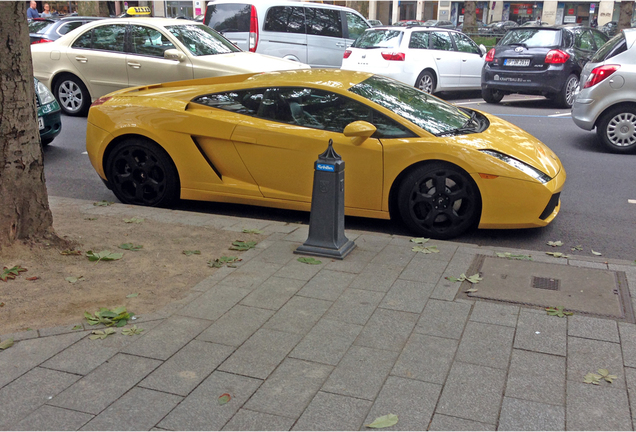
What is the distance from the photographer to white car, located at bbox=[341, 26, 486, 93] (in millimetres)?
13812

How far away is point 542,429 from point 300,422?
1.03 m

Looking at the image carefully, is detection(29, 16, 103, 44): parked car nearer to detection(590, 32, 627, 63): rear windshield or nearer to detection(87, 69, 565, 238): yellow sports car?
detection(87, 69, 565, 238): yellow sports car

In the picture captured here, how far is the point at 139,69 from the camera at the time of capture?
10.9 meters

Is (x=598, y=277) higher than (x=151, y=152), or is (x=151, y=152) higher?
(x=151, y=152)

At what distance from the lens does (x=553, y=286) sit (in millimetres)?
4410

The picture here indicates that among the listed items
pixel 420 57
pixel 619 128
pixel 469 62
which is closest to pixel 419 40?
pixel 420 57

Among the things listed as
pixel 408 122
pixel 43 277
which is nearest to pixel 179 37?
pixel 408 122

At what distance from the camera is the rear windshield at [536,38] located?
43.5 ft

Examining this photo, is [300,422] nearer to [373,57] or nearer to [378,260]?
[378,260]

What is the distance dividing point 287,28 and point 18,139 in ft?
35.4

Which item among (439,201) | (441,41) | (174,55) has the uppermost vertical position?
(441,41)

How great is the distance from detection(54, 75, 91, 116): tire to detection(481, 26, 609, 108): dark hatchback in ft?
26.0

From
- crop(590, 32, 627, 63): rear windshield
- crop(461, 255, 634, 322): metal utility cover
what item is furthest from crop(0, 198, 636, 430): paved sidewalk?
crop(590, 32, 627, 63): rear windshield

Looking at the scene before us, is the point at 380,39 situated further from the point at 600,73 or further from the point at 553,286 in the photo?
the point at 553,286
